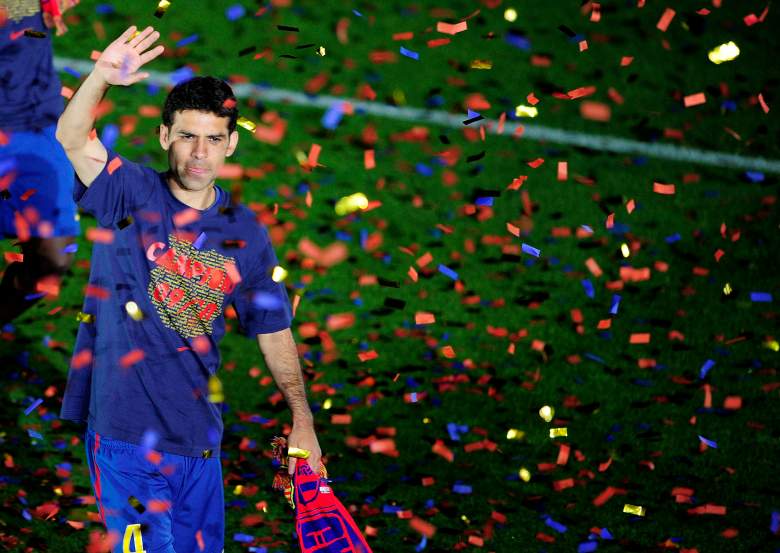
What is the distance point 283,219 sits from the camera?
26.9 ft

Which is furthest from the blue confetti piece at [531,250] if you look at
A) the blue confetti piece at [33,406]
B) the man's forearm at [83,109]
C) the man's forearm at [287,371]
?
the man's forearm at [83,109]

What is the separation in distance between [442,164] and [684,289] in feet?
7.99

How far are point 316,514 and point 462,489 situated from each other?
1.85 m

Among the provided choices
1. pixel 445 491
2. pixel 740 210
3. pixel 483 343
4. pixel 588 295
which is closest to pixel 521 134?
pixel 740 210

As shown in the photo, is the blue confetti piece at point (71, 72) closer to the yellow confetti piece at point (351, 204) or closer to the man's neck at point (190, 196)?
the yellow confetti piece at point (351, 204)

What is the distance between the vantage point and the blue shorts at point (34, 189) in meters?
5.87

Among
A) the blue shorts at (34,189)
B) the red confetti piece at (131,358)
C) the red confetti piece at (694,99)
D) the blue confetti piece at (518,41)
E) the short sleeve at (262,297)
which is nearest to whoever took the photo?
the red confetti piece at (131,358)

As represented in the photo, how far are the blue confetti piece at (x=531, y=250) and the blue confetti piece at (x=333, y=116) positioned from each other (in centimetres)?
231

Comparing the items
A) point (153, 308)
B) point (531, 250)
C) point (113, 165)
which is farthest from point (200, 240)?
point (531, 250)

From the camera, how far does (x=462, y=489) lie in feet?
18.0

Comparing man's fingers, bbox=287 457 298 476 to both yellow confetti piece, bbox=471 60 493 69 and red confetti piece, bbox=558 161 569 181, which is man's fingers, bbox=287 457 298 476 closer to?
red confetti piece, bbox=558 161 569 181

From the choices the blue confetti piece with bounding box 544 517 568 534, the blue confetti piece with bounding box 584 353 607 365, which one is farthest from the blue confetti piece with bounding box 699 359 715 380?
the blue confetti piece with bounding box 544 517 568 534

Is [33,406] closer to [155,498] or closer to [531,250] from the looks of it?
[155,498]

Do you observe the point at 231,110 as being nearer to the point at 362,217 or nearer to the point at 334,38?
the point at 362,217
